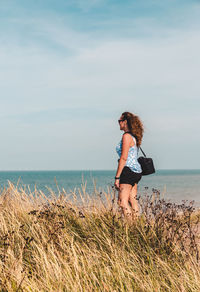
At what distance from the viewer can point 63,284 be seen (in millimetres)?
3178

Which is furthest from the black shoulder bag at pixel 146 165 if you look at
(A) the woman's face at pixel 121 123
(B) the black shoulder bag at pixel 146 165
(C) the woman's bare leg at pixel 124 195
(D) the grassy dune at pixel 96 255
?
(D) the grassy dune at pixel 96 255

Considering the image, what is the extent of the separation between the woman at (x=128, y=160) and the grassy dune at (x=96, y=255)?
285 mm

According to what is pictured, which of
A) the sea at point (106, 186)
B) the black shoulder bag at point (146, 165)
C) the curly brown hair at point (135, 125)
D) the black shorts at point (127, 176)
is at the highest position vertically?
the curly brown hair at point (135, 125)

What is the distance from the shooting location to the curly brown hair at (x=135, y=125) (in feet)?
18.6

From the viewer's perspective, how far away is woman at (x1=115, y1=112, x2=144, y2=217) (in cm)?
552

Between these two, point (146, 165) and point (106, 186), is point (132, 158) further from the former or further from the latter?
point (106, 186)

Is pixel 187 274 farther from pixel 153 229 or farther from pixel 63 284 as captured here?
pixel 63 284

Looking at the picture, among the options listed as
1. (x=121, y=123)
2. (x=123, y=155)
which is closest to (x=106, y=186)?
(x=121, y=123)

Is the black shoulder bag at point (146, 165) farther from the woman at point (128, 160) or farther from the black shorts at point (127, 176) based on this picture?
the black shorts at point (127, 176)

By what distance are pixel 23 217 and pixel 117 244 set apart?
176 cm

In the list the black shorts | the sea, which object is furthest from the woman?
the sea

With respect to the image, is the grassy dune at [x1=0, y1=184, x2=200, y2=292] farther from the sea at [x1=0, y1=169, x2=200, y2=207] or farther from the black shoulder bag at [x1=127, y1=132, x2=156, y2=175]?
the black shoulder bag at [x1=127, y1=132, x2=156, y2=175]

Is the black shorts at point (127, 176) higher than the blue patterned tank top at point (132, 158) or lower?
lower

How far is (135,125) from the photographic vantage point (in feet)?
18.6
